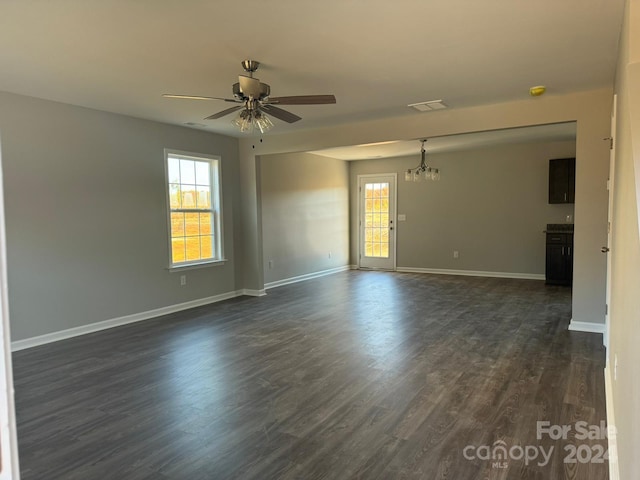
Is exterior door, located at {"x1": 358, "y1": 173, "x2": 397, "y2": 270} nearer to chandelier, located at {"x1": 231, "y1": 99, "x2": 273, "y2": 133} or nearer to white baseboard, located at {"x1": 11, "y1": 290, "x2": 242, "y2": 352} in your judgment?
white baseboard, located at {"x1": 11, "y1": 290, "x2": 242, "y2": 352}

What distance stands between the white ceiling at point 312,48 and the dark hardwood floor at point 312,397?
2497 mm

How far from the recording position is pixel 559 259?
23.2 feet

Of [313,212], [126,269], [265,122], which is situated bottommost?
[126,269]

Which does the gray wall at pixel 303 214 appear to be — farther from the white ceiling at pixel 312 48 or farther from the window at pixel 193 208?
the white ceiling at pixel 312 48

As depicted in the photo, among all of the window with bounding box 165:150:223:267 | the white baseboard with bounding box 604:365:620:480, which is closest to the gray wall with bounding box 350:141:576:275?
the window with bounding box 165:150:223:267

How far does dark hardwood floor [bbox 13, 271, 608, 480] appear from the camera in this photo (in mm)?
A: 2207

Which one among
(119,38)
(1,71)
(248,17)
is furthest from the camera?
(1,71)

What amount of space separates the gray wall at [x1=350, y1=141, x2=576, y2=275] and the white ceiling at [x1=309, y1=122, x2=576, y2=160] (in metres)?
0.33

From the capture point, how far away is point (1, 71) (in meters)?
3.48

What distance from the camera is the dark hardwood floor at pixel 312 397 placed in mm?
2207

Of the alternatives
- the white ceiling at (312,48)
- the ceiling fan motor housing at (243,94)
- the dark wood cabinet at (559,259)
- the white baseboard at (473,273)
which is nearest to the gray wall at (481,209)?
the white baseboard at (473,273)

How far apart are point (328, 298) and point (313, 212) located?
102 inches

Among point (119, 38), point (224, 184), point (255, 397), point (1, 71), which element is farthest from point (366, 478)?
point (224, 184)

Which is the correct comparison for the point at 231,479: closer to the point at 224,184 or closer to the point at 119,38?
the point at 119,38
